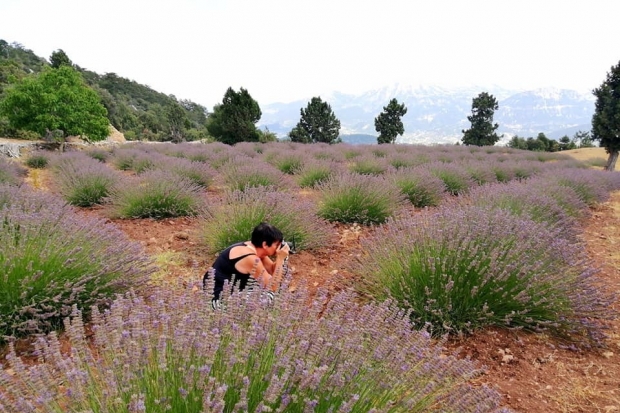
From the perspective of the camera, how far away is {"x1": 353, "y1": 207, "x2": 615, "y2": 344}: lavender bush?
263 centimetres

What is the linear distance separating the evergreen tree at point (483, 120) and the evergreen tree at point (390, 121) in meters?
5.42

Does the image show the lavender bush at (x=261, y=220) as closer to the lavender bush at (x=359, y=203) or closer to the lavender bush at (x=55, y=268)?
the lavender bush at (x=359, y=203)

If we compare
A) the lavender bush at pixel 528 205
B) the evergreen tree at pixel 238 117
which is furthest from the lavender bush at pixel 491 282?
the evergreen tree at pixel 238 117

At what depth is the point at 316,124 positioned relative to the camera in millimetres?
31266

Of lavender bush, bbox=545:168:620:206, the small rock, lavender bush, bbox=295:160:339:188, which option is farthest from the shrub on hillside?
lavender bush, bbox=545:168:620:206

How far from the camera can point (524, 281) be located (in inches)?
107

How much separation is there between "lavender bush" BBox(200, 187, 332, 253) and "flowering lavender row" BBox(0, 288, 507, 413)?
2.40 meters

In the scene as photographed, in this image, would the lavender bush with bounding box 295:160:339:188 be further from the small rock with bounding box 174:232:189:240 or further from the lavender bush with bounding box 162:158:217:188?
the small rock with bounding box 174:232:189:240

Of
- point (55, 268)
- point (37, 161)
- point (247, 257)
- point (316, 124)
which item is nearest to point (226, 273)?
point (247, 257)

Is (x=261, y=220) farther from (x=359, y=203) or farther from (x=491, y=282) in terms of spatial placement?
(x=491, y=282)

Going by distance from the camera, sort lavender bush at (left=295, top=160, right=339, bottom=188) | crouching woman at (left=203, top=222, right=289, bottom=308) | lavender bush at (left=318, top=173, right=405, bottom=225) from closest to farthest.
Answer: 1. crouching woman at (left=203, top=222, right=289, bottom=308)
2. lavender bush at (left=318, top=173, right=405, bottom=225)
3. lavender bush at (left=295, top=160, right=339, bottom=188)

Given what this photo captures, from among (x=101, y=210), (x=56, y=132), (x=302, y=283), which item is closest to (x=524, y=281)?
(x=302, y=283)

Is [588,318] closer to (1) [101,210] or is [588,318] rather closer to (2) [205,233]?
(2) [205,233]

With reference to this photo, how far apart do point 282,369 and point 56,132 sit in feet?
74.8
